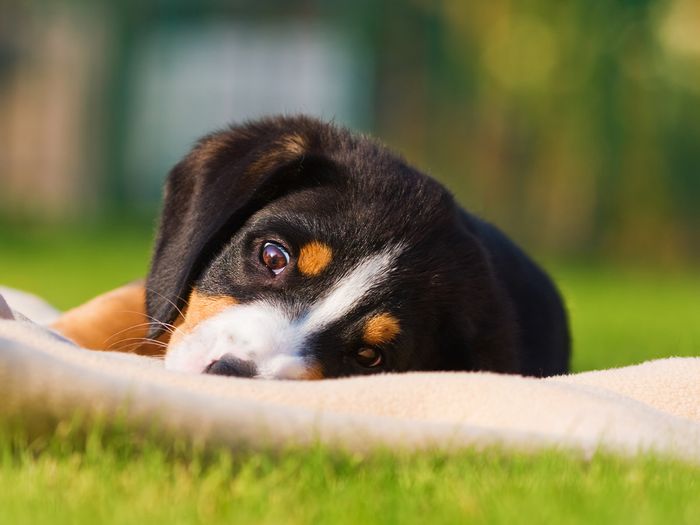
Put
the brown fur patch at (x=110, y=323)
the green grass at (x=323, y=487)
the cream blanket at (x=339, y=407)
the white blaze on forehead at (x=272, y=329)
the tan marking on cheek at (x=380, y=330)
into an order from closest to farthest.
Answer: the green grass at (x=323, y=487), the cream blanket at (x=339, y=407), the white blaze on forehead at (x=272, y=329), the tan marking on cheek at (x=380, y=330), the brown fur patch at (x=110, y=323)

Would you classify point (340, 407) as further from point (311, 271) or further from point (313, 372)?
point (311, 271)

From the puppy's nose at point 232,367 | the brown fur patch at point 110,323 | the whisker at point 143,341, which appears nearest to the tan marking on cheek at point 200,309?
the whisker at point 143,341

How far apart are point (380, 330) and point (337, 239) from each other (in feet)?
1.11

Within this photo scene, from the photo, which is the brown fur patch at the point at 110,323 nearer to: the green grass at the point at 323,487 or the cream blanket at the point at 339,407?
the cream blanket at the point at 339,407

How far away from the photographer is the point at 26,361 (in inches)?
101

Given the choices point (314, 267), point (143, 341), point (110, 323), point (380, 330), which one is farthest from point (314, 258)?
point (110, 323)

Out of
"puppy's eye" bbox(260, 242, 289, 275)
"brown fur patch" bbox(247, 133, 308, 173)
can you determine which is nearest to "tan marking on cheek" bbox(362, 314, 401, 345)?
"puppy's eye" bbox(260, 242, 289, 275)

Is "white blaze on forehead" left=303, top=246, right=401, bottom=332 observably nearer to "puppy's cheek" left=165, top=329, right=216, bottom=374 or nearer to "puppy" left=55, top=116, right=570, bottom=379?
"puppy" left=55, top=116, right=570, bottom=379

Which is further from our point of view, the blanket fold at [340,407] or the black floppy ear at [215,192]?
the black floppy ear at [215,192]

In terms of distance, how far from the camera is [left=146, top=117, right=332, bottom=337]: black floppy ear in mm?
4043

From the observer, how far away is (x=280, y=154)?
4254mm

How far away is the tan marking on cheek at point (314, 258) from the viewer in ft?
12.3

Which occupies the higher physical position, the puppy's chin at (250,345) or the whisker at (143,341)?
the puppy's chin at (250,345)

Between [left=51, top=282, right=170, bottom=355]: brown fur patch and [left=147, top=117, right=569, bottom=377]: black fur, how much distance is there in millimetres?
339
